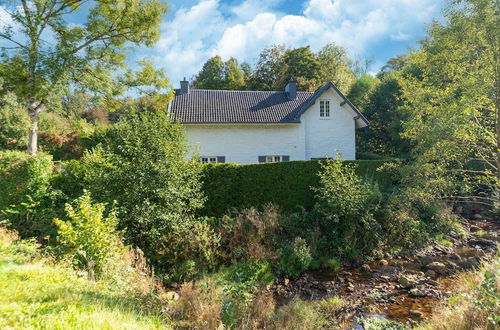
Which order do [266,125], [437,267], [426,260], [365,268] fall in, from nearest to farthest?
[437,267], [365,268], [426,260], [266,125]

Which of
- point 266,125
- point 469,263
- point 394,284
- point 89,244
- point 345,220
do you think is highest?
point 266,125

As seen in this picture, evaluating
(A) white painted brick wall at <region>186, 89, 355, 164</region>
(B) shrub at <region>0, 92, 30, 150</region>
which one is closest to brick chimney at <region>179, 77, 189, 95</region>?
(A) white painted brick wall at <region>186, 89, 355, 164</region>

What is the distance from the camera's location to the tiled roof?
60.0 ft

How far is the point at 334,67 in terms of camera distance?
104 ft

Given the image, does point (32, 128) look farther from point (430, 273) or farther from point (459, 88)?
point (430, 273)

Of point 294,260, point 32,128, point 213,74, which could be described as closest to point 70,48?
point 32,128

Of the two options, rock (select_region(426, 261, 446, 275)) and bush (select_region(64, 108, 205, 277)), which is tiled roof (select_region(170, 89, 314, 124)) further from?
rock (select_region(426, 261, 446, 275))

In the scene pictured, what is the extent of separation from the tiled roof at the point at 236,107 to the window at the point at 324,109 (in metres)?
1.49

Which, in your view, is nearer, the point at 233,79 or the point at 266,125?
the point at 266,125

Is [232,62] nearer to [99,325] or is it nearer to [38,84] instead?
[38,84]

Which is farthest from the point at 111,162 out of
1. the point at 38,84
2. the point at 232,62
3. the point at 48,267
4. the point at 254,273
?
the point at 232,62

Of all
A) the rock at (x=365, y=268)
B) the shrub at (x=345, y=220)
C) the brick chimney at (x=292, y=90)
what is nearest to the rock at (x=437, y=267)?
the shrub at (x=345, y=220)

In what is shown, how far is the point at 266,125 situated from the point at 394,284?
41.0 feet

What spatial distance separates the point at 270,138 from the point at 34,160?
13124 millimetres
